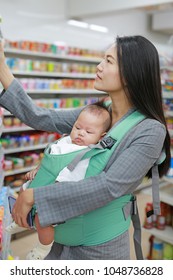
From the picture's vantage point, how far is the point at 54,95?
219 inches

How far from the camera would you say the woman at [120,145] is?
121cm

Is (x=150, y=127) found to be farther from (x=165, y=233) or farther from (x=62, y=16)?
(x=62, y=16)

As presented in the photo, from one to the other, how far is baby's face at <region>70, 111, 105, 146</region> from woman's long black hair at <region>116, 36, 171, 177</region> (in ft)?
0.64

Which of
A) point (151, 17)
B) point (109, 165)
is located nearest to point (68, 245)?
point (109, 165)

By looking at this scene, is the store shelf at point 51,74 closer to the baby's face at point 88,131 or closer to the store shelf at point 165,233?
the store shelf at point 165,233

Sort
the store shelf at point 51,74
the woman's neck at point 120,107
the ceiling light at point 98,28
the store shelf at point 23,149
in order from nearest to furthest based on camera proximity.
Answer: the woman's neck at point 120,107
the store shelf at point 23,149
the store shelf at point 51,74
the ceiling light at point 98,28

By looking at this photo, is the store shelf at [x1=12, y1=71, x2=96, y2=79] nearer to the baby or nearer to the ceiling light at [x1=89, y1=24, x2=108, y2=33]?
the ceiling light at [x1=89, y1=24, x2=108, y2=33]

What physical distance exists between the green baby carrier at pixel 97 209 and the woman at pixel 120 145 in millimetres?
32

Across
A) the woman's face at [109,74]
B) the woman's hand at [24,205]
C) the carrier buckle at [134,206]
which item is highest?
the woman's face at [109,74]

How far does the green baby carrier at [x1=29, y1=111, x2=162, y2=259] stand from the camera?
1.28 meters

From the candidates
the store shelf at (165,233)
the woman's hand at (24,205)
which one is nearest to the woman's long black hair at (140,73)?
the woman's hand at (24,205)

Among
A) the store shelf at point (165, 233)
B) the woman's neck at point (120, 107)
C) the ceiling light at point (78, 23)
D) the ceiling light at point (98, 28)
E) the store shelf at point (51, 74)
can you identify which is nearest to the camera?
the woman's neck at point (120, 107)

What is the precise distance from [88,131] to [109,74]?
0.27 meters

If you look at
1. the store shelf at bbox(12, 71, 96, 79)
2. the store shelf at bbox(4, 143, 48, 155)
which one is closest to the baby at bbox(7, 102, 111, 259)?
the store shelf at bbox(4, 143, 48, 155)
